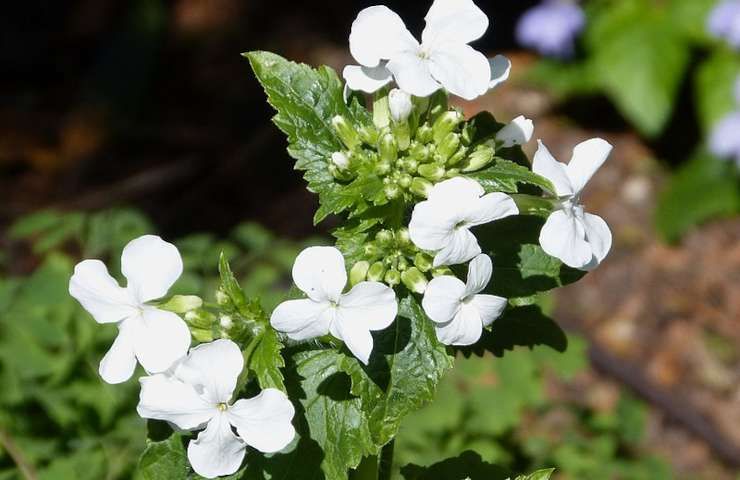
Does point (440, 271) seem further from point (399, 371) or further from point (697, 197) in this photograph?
point (697, 197)

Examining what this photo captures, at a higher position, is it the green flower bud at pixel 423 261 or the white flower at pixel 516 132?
the white flower at pixel 516 132

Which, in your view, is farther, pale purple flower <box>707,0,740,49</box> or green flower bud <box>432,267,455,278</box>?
pale purple flower <box>707,0,740,49</box>

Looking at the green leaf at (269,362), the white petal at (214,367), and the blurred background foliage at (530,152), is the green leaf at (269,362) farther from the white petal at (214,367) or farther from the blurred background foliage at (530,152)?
the blurred background foliage at (530,152)

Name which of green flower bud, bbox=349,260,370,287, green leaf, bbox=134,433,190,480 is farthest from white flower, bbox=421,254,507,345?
green leaf, bbox=134,433,190,480

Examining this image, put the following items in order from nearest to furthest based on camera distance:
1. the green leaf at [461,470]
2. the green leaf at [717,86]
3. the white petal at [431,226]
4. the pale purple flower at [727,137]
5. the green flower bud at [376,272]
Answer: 1. the white petal at [431,226]
2. the green flower bud at [376,272]
3. the green leaf at [461,470]
4. the pale purple flower at [727,137]
5. the green leaf at [717,86]

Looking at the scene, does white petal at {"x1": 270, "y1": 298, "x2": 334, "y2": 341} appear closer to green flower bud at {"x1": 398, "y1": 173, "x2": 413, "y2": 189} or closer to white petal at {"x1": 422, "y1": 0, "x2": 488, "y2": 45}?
green flower bud at {"x1": 398, "y1": 173, "x2": 413, "y2": 189}

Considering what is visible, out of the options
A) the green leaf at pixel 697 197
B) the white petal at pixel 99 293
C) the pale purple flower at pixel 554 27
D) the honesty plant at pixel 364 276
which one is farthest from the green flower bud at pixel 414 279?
the pale purple flower at pixel 554 27

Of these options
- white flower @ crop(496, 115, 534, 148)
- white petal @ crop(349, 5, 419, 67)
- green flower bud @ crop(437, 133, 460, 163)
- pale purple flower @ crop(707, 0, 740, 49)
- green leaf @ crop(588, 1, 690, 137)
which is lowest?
green leaf @ crop(588, 1, 690, 137)
